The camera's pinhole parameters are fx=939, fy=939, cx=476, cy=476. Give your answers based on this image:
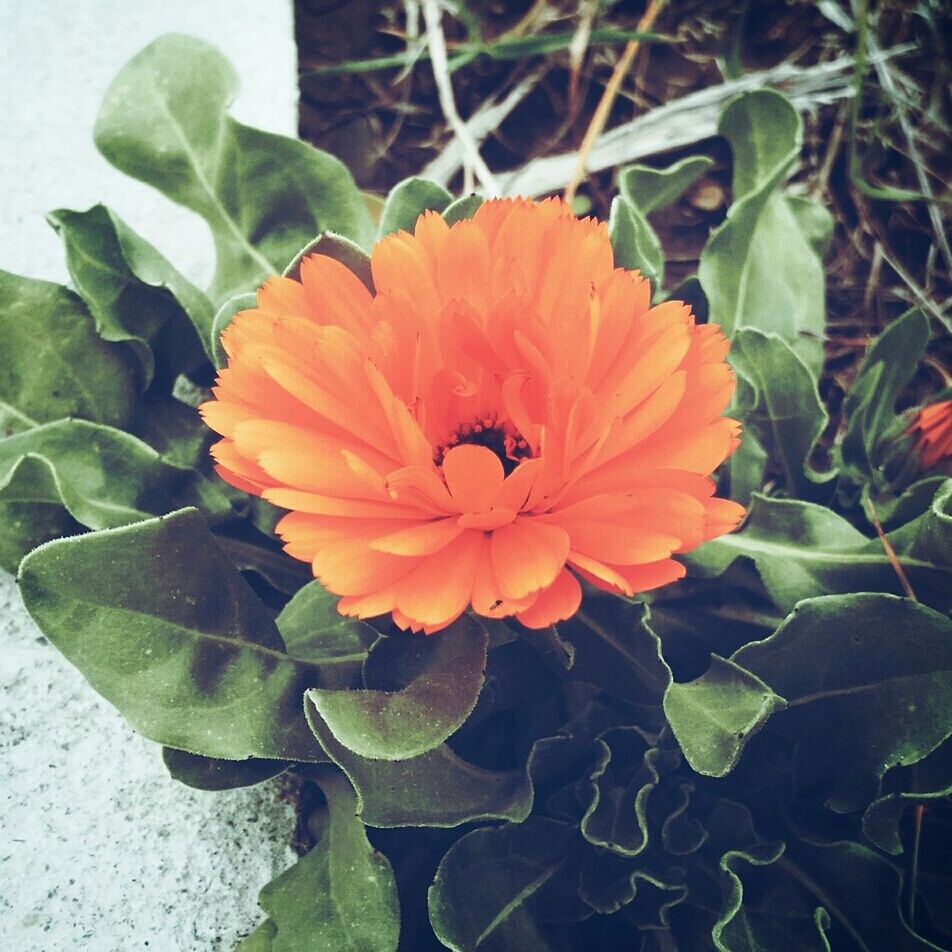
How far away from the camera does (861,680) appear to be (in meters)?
0.85

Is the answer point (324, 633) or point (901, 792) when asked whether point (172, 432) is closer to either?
point (324, 633)

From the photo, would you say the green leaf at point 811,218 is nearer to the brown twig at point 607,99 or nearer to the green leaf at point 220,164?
the brown twig at point 607,99

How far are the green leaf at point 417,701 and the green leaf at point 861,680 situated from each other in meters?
0.26

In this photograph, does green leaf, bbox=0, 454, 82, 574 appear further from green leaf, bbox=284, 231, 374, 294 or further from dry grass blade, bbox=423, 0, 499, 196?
dry grass blade, bbox=423, 0, 499, 196

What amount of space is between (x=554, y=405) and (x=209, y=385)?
0.57 meters

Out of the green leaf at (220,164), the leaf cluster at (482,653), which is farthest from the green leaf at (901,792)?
the green leaf at (220,164)

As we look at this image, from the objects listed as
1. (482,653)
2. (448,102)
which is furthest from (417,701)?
(448,102)

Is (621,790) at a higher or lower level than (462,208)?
lower

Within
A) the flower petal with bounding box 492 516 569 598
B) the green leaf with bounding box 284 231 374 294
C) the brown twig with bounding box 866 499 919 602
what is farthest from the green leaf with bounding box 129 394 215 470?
Result: the brown twig with bounding box 866 499 919 602

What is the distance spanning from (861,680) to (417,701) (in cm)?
40

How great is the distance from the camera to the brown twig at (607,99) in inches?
54.9

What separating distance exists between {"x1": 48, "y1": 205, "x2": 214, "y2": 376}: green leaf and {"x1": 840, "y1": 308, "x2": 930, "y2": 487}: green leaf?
0.71 meters

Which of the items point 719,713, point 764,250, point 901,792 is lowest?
point 901,792

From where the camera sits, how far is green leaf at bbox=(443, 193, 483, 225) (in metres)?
0.90
